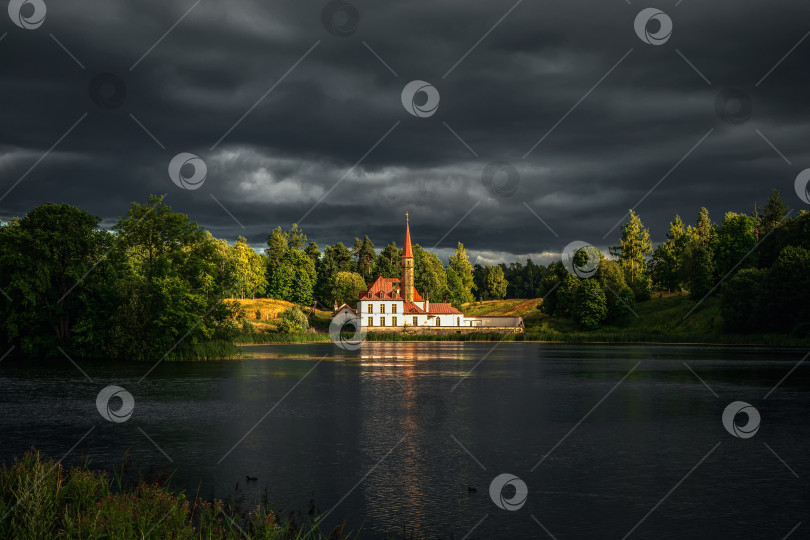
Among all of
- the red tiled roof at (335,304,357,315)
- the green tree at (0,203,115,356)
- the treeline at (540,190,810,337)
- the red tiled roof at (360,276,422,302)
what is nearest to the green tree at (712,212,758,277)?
the treeline at (540,190,810,337)

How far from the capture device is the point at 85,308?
214 feet

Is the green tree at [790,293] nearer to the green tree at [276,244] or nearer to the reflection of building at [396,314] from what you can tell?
the reflection of building at [396,314]

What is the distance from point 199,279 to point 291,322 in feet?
170

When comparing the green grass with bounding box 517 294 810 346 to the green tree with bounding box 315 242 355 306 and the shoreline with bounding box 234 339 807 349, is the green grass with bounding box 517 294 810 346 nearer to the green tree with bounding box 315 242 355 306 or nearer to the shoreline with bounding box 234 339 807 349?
the shoreline with bounding box 234 339 807 349

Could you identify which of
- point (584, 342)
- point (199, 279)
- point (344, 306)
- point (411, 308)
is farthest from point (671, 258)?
point (199, 279)

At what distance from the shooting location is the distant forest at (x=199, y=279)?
62281mm

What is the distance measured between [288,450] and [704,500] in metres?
12.7

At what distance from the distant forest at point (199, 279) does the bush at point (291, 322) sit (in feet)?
58.9

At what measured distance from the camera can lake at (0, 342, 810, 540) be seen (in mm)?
15367

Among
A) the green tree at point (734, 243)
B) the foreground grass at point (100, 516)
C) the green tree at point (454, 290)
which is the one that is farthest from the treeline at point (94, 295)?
the green tree at point (454, 290)

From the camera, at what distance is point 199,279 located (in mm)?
68000

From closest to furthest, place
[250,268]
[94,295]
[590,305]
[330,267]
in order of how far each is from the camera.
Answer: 1. [94,295]
2. [590,305]
3. [250,268]
4. [330,267]

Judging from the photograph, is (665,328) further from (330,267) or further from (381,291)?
(330,267)

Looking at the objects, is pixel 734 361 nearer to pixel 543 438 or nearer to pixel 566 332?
pixel 543 438
